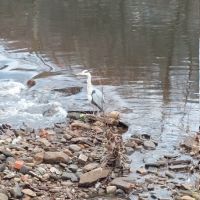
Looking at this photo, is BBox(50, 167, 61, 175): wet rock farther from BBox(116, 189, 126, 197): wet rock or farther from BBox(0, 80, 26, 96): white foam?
BBox(0, 80, 26, 96): white foam

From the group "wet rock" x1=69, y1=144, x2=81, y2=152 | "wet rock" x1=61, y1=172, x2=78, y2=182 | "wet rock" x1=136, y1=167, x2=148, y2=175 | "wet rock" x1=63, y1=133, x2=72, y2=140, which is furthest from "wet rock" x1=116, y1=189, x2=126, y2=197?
"wet rock" x1=63, y1=133, x2=72, y2=140

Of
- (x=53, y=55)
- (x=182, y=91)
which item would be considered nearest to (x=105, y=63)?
(x=53, y=55)

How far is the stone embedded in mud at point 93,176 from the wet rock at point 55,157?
56 cm

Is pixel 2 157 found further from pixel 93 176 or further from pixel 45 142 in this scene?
pixel 93 176

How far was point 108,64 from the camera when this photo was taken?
47.7 feet

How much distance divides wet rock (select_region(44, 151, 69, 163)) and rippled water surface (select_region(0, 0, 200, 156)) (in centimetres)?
173

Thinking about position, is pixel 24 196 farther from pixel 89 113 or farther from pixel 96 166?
pixel 89 113

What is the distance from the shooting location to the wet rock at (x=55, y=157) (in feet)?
26.0

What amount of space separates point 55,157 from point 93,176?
0.76m

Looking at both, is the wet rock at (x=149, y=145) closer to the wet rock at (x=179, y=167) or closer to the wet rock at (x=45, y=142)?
the wet rock at (x=179, y=167)

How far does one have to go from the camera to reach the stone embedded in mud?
7.38 meters

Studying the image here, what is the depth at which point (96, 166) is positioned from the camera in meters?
7.85

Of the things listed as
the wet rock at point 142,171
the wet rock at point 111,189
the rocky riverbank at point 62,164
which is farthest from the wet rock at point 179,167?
the wet rock at point 111,189

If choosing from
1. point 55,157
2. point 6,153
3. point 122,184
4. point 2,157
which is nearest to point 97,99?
point 55,157
